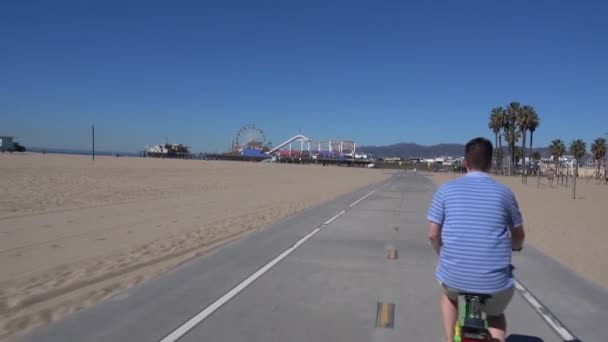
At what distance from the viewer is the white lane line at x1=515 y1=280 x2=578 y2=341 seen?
17.4 feet

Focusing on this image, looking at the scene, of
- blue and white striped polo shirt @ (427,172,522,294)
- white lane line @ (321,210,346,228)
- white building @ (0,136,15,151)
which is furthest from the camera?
white building @ (0,136,15,151)

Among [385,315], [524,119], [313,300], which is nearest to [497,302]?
[385,315]

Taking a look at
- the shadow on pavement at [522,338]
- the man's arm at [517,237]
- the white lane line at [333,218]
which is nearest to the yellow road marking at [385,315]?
the shadow on pavement at [522,338]

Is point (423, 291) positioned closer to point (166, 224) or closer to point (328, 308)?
point (328, 308)

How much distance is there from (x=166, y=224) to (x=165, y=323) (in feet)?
27.2

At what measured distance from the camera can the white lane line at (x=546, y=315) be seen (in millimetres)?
5293

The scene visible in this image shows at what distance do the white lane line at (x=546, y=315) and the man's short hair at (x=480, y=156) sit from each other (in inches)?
106

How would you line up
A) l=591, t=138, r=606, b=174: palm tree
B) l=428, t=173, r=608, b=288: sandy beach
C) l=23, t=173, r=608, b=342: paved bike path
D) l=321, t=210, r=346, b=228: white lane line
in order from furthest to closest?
l=591, t=138, r=606, b=174: palm tree
l=321, t=210, r=346, b=228: white lane line
l=428, t=173, r=608, b=288: sandy beach
l=23, t=173, r=608, b=342: paved bike path

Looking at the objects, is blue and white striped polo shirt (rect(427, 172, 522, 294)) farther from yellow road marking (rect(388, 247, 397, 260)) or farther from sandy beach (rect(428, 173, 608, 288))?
yellow road marking (rect(388, 247, 397, 260))

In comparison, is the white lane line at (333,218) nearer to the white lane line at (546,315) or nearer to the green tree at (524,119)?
the white lane line at (546,315)

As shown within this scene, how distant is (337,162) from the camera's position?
588ft

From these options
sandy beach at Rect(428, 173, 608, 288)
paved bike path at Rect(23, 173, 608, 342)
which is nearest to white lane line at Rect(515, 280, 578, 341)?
paved bike path at Rect(23, 173, 608, 342)

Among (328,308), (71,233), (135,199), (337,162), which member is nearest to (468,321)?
(328,308)

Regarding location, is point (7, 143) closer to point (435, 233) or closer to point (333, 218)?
point (333, 218)
